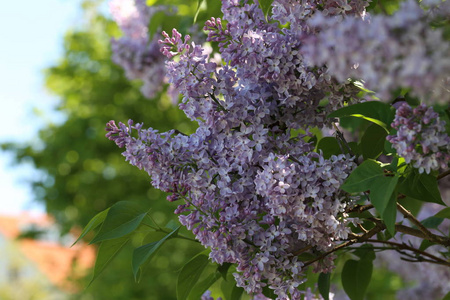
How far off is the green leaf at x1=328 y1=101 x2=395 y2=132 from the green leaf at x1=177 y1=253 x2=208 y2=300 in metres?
0.35

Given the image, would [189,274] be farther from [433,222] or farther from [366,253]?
[433,222]

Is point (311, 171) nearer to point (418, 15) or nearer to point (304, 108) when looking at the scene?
point (304, 108)

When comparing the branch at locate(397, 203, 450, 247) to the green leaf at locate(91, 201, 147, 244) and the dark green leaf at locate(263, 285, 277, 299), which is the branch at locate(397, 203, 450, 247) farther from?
the green leaf at locate(91, 201, 147, 244)

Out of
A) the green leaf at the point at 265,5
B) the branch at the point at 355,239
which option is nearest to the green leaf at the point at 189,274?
the branch at the point at 355,239

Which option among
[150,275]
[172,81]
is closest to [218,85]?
[172,81]

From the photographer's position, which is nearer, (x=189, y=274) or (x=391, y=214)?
(x=391, y=214)

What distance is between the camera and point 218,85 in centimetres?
90

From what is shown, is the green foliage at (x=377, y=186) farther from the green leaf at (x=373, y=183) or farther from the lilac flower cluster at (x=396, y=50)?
the lilac flower cluster at (x=396, y=50)

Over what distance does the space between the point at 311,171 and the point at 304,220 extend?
8cm

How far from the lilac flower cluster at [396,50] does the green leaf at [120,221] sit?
0.46m

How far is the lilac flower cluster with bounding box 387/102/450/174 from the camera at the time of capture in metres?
0.73

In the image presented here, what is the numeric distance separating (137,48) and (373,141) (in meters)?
1.93

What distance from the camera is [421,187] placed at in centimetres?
89

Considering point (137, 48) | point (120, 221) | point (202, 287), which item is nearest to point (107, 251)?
point (120, 221)
